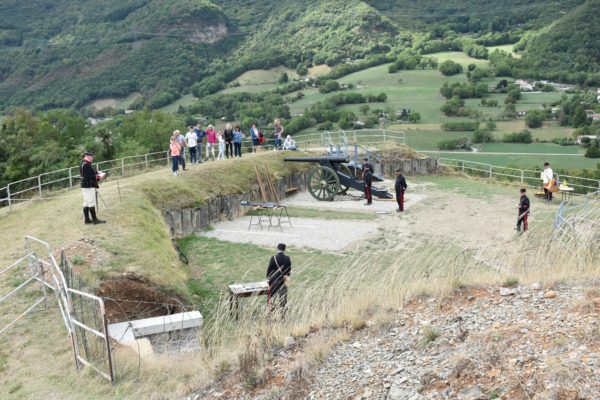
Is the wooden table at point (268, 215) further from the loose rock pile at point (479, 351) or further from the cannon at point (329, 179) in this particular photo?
the loose rock pile at point (479, 351)

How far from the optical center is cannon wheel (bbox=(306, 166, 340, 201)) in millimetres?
22594

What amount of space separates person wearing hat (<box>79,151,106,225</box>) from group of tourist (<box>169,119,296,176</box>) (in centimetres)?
577

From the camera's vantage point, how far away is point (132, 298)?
11148 mm

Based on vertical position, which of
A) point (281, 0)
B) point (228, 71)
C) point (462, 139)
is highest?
point (281, 0)

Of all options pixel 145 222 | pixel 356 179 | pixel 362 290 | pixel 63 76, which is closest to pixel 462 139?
pixel 356 179

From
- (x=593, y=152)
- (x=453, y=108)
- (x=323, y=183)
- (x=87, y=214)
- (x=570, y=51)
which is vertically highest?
(x=570, y=51)

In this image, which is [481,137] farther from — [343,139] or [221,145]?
[221,145]

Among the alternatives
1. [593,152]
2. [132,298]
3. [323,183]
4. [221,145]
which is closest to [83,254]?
[132,298]

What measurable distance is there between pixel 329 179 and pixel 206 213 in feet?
17.2

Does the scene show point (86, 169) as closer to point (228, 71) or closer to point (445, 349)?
point (445, 349)

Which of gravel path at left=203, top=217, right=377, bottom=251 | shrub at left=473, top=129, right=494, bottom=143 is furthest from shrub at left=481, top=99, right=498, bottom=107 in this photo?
gravel path at left=203, top=217, right=377, bottom=251

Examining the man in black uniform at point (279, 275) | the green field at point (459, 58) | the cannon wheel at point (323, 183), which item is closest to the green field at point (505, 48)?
the green field at point (459, 58)

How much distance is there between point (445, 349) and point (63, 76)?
97.1m

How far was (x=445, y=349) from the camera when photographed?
6207mm
